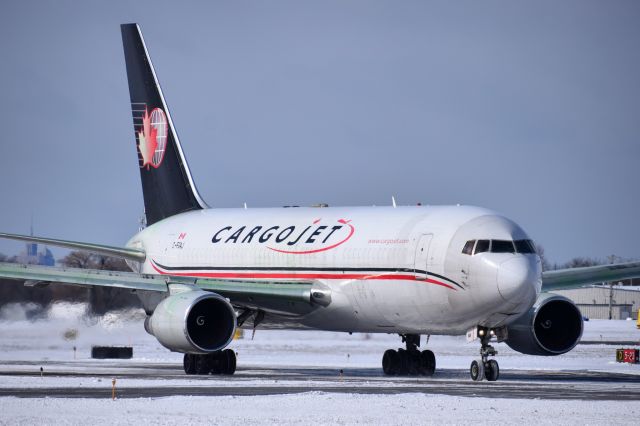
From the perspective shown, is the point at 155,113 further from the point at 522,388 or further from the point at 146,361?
the point at 522,388

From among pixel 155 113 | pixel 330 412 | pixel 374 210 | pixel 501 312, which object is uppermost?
pixel 155 113

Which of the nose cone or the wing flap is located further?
the wing flap

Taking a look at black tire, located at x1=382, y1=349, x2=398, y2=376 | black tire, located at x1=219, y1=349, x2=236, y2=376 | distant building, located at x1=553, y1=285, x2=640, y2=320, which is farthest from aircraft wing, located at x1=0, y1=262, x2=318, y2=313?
distant building, located at x1=553, y1=285, x2=640, y2=320

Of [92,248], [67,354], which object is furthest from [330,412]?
[67,354]

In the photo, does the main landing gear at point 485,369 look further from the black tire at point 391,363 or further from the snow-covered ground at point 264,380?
the black tire at point 391,363

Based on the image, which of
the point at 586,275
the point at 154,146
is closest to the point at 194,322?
A: the point at 586,275

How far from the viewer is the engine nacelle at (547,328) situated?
34219 mm

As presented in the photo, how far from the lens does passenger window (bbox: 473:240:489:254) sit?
104 feet

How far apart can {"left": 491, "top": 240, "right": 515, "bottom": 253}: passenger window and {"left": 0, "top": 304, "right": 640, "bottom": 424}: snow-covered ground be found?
5.59 metres

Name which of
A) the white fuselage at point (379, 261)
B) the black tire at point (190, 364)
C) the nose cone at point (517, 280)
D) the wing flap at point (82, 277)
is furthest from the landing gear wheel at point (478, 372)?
the wing flap at point (82, 277)

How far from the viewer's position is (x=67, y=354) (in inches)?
1794

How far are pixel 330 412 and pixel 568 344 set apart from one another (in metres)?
14.2

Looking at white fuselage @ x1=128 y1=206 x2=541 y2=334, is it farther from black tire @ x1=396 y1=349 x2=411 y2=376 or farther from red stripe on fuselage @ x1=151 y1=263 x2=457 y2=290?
black tire @ x1=396 y1=349 x2=411 y2=376

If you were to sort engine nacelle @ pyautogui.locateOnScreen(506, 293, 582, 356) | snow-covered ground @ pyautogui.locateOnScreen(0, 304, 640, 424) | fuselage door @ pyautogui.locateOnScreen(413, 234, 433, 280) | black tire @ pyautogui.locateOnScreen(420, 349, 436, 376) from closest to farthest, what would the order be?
snow-covered ground @ pyautogui.locateOnScreen(0, 304, 640, 424) → fuselage door @ pyautogui.locateOnScreen(413, 234, 433, 280) → engine nacelle @ pyautogui.locateOnScreen(506, 293, 582, 356) → black tire @ pyautogui.locateOnScreen(420, 349, 436, 376)
